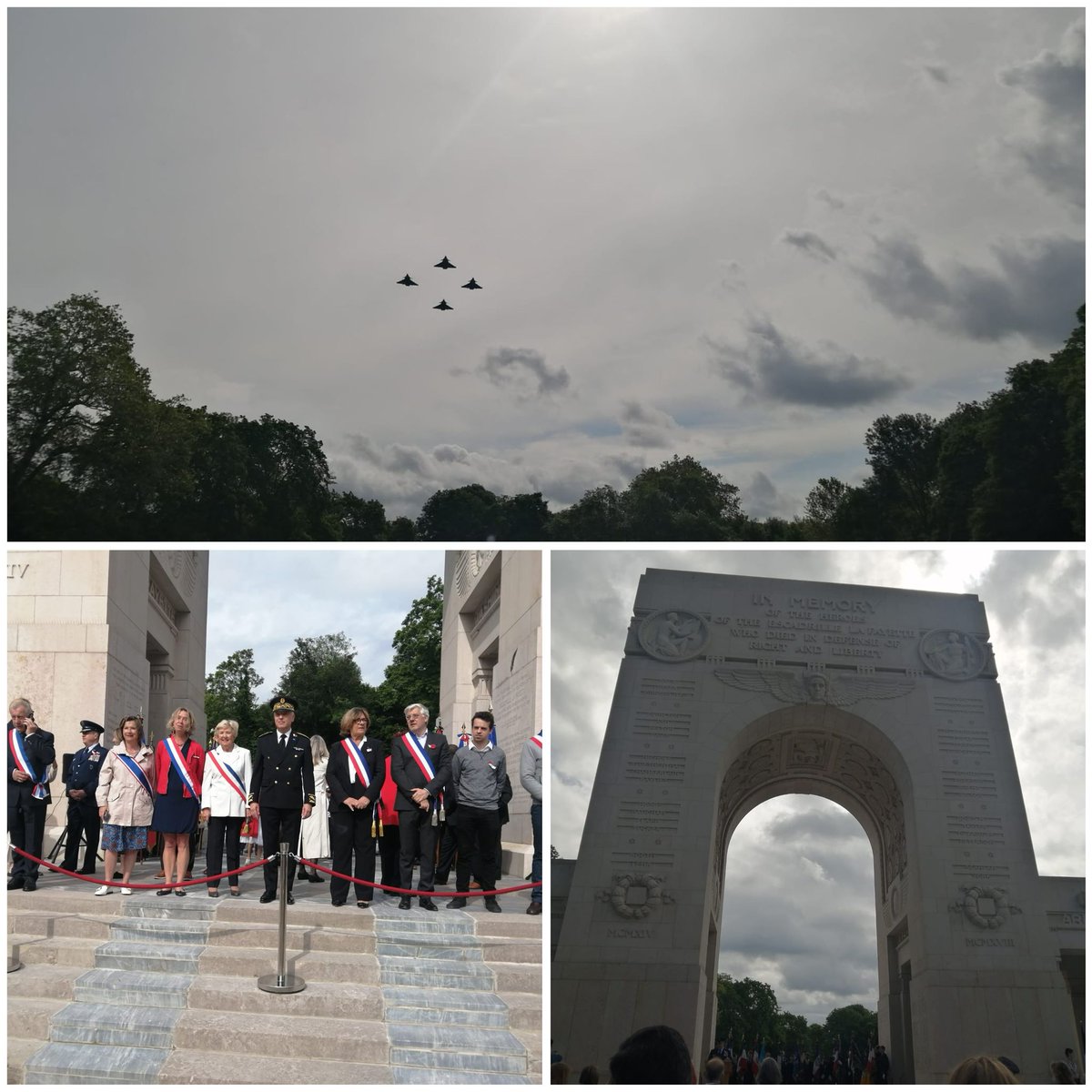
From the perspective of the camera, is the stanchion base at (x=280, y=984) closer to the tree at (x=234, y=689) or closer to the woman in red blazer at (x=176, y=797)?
the woman in red blazer at (x=176, y=797)

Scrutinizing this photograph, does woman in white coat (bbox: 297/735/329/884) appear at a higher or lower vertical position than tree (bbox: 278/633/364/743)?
lower

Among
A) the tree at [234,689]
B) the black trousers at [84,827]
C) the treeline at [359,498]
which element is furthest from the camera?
the tree at [234,689]

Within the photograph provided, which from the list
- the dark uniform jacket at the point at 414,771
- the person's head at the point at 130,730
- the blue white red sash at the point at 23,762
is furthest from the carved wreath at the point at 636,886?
the blue white red sash at the point at 23,762

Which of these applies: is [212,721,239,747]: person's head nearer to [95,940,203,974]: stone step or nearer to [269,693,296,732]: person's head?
[269,693,296,732]: person's head

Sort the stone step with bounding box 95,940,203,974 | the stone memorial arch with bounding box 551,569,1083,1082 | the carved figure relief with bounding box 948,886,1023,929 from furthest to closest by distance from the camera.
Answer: the carved figure relief with bounding box 948,886,1023,929
the stone memorial arch with bounding box 551,569,1083,1082
the stone step with bounding box 95,940,203,974

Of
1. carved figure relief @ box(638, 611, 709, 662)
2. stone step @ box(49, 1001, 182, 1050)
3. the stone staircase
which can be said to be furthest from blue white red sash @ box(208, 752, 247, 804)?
carved figure relief @ box(638, 611, 709, 662)

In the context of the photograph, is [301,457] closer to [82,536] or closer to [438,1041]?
[82,536]

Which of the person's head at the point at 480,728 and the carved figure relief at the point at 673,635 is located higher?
the carved figure relief at the point at 673,635
